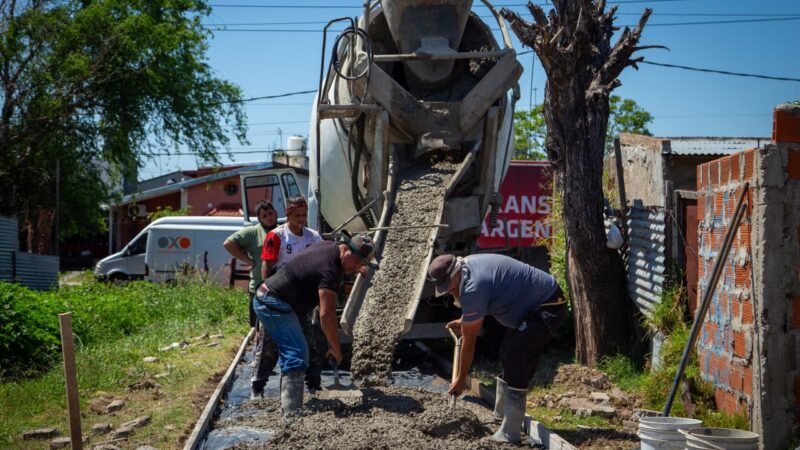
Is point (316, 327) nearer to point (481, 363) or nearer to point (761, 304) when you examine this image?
point (481, 363)

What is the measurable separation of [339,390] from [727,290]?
11.4ft

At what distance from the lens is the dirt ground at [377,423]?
591 cm

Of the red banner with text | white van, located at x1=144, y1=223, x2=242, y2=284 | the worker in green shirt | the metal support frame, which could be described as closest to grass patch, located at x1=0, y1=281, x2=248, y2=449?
the worker in green shirt

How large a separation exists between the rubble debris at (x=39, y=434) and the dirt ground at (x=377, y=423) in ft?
4.44

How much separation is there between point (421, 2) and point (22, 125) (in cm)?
1528

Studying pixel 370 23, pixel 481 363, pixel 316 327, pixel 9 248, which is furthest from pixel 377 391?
pixel 9 248

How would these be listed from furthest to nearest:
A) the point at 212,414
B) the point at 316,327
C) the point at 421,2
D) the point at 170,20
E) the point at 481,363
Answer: the point at 170,20, the point at 481,363, the point at 421,2, the point at 316,327, the point at 212,414

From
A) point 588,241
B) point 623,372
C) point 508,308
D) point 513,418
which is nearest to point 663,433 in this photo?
point 513,418

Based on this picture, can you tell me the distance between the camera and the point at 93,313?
13172 millimetres

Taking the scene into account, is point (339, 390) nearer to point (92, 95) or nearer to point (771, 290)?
point (771, 290)

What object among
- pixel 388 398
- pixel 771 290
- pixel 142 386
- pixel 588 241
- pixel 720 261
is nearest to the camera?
pixel 771 290

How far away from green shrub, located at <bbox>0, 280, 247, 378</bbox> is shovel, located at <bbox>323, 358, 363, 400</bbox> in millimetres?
3729

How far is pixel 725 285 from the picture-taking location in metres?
6.59

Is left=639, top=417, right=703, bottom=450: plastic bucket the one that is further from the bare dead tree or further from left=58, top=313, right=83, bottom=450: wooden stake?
the bare dead tree
